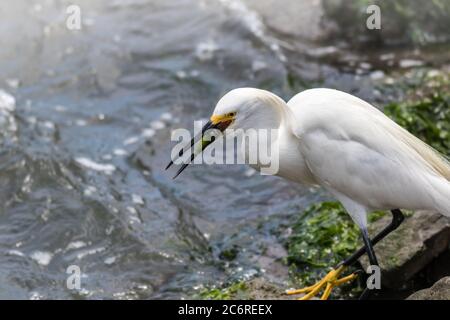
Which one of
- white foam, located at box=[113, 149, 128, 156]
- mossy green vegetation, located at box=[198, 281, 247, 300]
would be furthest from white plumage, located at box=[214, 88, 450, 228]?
white foam, located at box=[113, 149, 128, 156]

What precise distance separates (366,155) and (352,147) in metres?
0.11

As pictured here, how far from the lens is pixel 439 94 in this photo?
8438 mm

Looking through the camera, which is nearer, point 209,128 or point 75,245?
point 209,128

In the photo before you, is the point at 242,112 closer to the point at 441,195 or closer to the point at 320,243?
the point at 441,195

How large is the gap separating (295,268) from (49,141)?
376 cm

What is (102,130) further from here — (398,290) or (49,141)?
(398,290)

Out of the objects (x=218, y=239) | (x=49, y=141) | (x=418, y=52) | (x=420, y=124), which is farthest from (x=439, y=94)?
(x=49, y=141)

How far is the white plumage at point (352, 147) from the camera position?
5.35 metres

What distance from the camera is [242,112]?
5363mm

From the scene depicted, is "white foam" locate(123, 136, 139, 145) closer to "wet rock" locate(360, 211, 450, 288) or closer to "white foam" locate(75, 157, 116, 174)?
"white foam" locate(75, 157, 116, 174)

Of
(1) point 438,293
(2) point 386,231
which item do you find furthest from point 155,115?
(1) point 438,293

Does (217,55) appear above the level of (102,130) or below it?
above

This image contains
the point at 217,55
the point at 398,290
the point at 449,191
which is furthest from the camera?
the point at 217,55

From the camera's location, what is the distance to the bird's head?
5.30m
